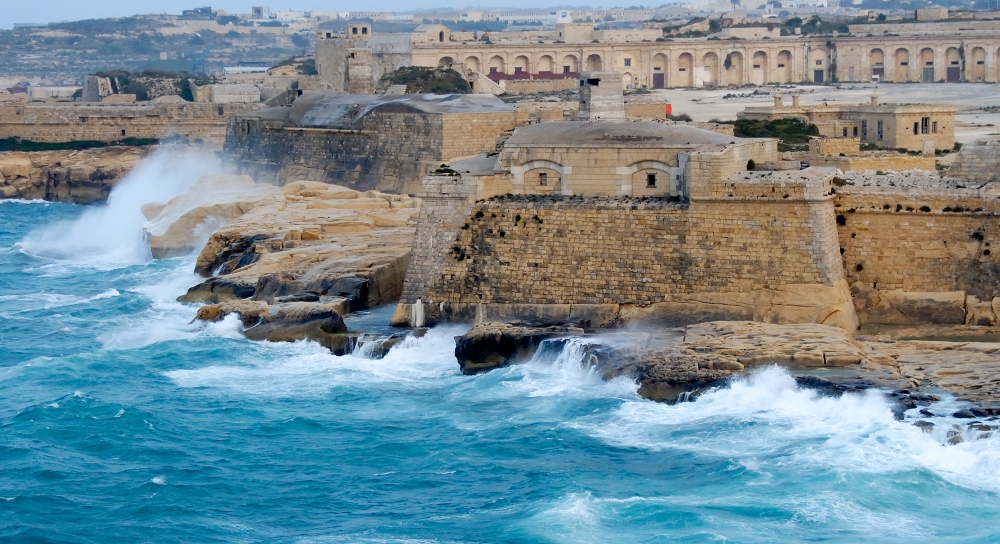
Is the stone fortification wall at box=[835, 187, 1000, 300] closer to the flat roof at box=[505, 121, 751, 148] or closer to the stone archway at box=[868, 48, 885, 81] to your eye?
the flat roof at box=[505, 121, 751, 148]

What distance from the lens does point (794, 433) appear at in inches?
736

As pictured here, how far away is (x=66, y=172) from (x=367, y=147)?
62.6 feet

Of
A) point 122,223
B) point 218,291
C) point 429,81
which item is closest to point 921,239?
point 218,291

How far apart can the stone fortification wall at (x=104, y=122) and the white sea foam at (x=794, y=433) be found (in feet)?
127

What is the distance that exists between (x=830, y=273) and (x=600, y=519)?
6536 mm

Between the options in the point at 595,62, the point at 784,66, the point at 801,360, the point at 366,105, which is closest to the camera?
the point at 801,360

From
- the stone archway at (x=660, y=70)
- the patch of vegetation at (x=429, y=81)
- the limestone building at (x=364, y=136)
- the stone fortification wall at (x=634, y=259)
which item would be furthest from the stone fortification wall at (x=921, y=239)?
the stone archway at (x=660, y=70)

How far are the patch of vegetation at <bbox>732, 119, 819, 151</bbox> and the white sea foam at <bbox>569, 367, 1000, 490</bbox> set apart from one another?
12.8m

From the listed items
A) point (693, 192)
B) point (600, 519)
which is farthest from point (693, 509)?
point (693, 192)

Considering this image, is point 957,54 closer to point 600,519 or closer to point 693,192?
point 693,192

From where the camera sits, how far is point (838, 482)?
17.1 m

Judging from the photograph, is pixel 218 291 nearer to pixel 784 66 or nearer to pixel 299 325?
pixel 299 325

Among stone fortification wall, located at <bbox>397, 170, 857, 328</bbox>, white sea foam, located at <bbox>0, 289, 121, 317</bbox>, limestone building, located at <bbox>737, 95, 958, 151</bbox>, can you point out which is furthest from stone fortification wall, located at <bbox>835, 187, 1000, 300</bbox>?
white sea foam, located at <bbox>0, 289, 121, 317</bbox>

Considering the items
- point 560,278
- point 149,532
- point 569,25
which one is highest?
point 569,25
